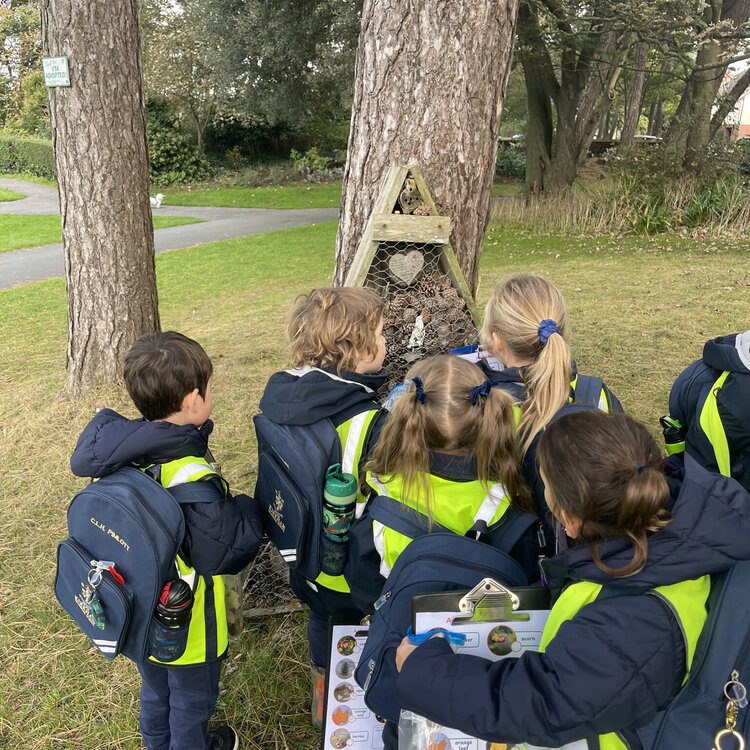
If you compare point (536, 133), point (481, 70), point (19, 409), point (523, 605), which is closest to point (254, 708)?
point (523, 605)

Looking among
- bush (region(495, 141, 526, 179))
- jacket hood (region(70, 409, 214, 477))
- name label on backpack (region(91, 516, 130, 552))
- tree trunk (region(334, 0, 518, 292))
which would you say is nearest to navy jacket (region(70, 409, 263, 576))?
jacket hood (region(70, 409, 214, 477))

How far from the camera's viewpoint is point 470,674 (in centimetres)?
119

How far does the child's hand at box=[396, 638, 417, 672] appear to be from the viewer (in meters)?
1.30

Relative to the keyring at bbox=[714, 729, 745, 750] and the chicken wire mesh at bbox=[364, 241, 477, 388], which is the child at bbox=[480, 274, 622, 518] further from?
the keyring at bbox=[714, 729, 745, 750]

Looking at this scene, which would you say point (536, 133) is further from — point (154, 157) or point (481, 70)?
point (481, 70)

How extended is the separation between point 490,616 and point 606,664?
28 centimetres

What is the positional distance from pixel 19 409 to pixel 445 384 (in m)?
4.17

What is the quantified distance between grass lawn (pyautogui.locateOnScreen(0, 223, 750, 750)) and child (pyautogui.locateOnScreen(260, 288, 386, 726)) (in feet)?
1.76

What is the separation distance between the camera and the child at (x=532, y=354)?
6.18ft

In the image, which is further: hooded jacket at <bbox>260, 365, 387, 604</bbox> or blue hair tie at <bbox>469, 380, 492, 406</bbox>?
hooded jacket at <bbox>260, 365, 387, 604</bbox>

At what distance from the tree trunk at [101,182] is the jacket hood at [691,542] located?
4075 millimetres

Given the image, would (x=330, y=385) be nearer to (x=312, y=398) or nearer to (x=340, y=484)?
(x=312, y=398)

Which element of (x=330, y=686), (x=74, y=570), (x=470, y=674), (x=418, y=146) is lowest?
(x=330, y=686)

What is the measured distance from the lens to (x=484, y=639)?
1.32 metres
